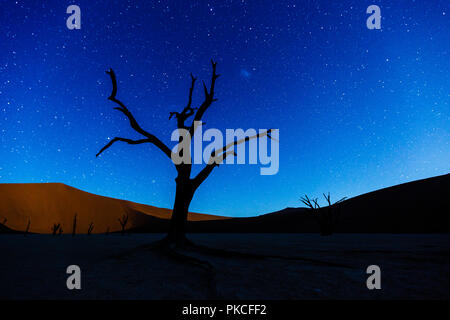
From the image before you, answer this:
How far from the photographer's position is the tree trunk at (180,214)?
26.9 ft

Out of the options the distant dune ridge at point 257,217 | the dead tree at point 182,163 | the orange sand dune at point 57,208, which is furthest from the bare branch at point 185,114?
the orange sand dune at point 57,208

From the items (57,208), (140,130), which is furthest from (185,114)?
(57,208)

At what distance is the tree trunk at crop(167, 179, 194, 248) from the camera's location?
26.9 feet

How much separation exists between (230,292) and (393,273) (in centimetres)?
242

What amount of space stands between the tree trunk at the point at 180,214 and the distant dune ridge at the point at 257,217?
2987 centimetres

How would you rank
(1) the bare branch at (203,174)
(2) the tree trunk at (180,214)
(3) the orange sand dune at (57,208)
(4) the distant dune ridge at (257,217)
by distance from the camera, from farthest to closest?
(3) the orange sand dune at (57,208) → (4) the distant dune ridge at (257,217) → (1) the bare branch at (203,174) → (2) the tree trunk at (180,214)

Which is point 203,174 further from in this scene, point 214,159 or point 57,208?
point 57,208

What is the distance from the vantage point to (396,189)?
4200cm

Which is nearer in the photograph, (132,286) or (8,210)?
(132,286)

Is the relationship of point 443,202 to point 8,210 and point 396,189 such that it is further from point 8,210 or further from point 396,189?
point 8,210

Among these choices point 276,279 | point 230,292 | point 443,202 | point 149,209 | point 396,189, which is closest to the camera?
point 230,292

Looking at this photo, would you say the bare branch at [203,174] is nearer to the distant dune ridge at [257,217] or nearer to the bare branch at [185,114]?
the bare branch at [185,114]

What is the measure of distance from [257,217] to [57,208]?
2066 inches
